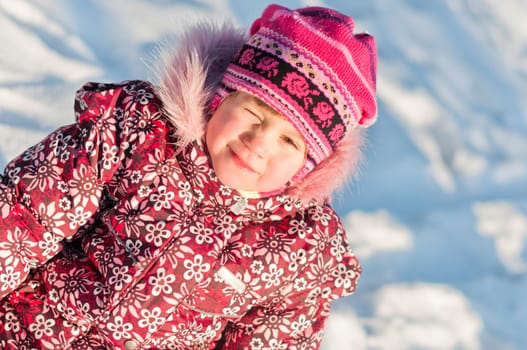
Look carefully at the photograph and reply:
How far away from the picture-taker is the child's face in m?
1.12

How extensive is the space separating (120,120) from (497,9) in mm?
1792

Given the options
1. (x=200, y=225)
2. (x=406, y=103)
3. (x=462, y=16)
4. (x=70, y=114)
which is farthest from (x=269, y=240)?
(x=462, y=16)

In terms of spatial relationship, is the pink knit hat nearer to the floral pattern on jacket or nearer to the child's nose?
the child's nose

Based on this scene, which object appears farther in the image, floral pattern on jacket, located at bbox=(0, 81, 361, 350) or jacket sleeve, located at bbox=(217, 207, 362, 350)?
jacket sleeve, located at bbox=(217, 207, 362, 350)

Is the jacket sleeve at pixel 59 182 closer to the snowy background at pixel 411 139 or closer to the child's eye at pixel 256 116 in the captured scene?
the child's eye at pixel 256 116

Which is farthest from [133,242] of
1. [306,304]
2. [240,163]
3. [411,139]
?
[411,139]

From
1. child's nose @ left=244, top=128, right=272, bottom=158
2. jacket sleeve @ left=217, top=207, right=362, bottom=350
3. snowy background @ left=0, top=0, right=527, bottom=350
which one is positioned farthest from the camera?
snowy background @ left=0, top=0, right=527, bottom=350

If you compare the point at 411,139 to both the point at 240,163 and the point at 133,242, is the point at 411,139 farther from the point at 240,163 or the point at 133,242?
the point at 133,242

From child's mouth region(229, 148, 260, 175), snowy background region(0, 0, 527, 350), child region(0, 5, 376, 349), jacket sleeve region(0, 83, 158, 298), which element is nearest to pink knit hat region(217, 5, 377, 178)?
child region(0, 5, 376, 349)

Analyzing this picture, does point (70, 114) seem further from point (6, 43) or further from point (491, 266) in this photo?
point (491, 266)

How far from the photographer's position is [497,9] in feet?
7.89

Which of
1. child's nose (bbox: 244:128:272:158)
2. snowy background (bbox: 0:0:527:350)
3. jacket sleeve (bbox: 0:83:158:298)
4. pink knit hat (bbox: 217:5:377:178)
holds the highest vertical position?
snowy background (bbox: 0:0:527:350)

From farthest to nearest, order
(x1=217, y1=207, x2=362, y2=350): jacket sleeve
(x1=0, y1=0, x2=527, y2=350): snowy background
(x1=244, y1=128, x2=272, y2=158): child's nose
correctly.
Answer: (x1=0, y1=0, x2=527, y2=350): snowy background, (x1=217, y1=207, x2=362, y2=350): jacket sleeve, (x1=244, y1=128, x2=272, y2=158): child's nose

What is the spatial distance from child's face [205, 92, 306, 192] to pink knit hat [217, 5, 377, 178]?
0.07 ft
